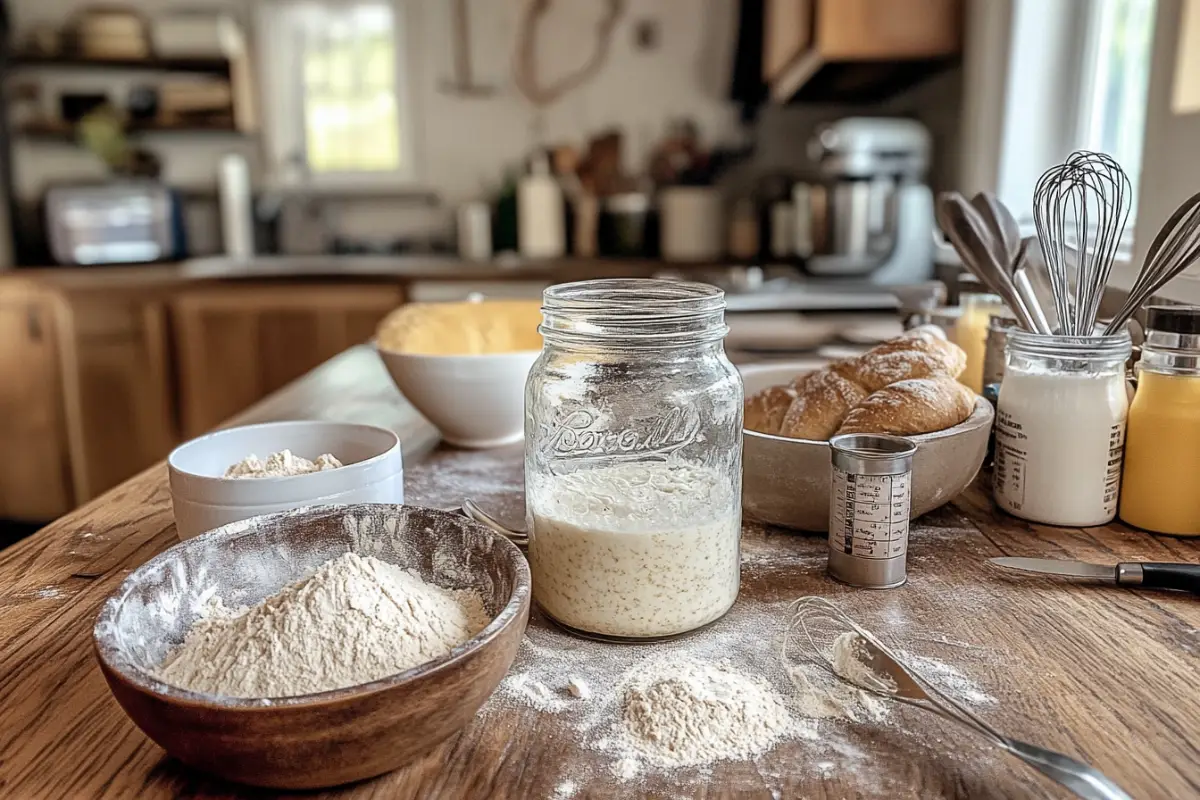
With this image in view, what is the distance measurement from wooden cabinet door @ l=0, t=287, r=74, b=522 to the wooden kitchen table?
2280 mm

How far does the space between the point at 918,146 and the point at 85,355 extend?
7.99 ft

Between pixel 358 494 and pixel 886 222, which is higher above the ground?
pixel 886 222

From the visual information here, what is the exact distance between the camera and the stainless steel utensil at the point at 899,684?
41 centimetres

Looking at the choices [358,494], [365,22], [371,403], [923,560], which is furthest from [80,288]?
[923,560]

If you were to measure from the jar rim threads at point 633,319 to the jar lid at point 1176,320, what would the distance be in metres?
0.37

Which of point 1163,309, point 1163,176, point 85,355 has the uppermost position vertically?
point 1163,176

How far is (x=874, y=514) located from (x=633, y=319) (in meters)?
0.23

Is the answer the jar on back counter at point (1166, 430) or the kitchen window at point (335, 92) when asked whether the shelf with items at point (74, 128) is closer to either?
the kitchen window at point (335, 92)

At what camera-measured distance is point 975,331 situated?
1.07 metres

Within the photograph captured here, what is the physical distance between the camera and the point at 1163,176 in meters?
1.08

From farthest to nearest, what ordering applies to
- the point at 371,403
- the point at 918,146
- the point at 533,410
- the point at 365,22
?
the point at 365,22 < the point at 918,146 < the point at 371,403 < the point at 533,410

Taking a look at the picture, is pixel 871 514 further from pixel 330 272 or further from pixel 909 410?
pixel 330 272

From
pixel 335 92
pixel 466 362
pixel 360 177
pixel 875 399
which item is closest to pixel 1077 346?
pixel 875 399

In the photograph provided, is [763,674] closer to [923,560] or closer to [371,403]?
[923,560]
